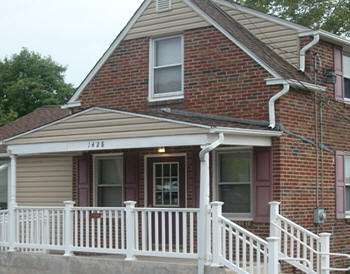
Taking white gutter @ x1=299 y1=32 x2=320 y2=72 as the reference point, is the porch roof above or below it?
below

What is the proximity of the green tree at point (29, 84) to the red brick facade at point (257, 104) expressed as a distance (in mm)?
23526

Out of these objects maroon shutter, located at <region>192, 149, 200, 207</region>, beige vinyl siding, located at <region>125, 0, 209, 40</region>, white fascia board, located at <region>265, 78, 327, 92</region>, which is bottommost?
maroon shutter, located at <region>192, 149, 200, 207</region>

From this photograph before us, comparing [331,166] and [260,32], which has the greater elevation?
[260,32]

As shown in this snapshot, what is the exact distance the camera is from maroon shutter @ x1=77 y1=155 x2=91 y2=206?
1634 cm

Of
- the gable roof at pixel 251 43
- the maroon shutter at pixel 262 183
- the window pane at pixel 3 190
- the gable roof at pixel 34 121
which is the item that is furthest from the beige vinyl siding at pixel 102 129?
the gable roof at pixel 34 121

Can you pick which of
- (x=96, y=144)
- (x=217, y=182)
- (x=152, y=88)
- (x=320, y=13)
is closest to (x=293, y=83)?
(x=217, y=182)

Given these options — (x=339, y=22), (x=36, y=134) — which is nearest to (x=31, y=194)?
(x=36, y=134)

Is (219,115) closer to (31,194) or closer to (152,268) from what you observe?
(152,268)

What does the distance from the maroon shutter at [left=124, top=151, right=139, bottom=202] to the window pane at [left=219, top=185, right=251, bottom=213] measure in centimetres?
220

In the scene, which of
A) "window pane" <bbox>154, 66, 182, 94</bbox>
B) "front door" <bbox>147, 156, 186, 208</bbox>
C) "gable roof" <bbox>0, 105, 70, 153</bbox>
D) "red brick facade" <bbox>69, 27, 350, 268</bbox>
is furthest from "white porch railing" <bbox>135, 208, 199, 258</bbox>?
"gable roof" <bbox>0, 105, 70, 153</bbox>

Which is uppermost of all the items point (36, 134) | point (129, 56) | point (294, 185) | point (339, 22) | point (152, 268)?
point (339, 22)

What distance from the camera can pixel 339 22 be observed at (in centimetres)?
2553

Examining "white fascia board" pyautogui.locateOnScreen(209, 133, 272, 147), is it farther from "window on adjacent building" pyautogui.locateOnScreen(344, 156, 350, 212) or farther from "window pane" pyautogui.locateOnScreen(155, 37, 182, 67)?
"window pane" pyautogui.locateOnScreen(155, 37, 182, 67)

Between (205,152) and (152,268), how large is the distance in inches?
93.9
